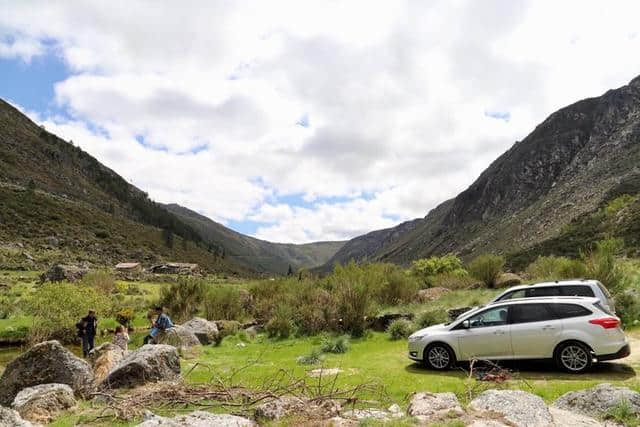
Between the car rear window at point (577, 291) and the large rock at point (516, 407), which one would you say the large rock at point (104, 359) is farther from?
the car rear window at point (577, 291)

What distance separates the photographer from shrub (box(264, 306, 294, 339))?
2080cm

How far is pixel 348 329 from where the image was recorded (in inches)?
787

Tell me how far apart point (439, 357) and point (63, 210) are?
78425 mm

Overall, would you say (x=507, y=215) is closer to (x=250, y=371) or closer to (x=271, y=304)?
(x=271, y=304)

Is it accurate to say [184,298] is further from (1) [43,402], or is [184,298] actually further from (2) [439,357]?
(2) [439,357]

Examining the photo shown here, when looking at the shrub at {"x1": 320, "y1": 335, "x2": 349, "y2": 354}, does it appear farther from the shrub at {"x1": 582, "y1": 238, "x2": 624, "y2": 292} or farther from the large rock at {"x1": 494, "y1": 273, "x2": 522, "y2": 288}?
the large rock at {"x1": 494, "y1": 273, "x2": 522, "y2": 288}

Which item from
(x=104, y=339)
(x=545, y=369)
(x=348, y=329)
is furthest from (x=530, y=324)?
(x=104, y=339)

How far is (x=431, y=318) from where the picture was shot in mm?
18188

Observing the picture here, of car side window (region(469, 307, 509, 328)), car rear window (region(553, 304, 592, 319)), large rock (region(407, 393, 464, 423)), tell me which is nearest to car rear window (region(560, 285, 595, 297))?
car rear window (region(553, 304, 592, 319))

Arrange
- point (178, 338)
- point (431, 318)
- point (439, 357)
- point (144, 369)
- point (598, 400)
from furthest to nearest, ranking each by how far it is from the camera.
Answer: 1. point (178, 338)
2. point (431, 318)
3. point (439, 357)
4. point (144, 369)
5. point (598, 400)

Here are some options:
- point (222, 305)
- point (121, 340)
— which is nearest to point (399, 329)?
point (121, 340)

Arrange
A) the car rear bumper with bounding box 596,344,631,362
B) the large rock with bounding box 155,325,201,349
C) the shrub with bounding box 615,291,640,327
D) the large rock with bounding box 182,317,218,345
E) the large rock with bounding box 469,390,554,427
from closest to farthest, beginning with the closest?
1. the large rock with bounding box 469,390,554,427
2. the car rear bumper with bounding box 596,344,631,362
3. the shrub with bounding box 615,291,640,327
4. the large rock with bounding box 155,325,201,349
5. the large rock with bounding box 182,317,218,345

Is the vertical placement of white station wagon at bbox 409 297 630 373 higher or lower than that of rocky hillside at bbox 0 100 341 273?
lower

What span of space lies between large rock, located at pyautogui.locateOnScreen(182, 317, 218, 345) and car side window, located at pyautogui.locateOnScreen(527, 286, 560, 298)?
1347 cm
